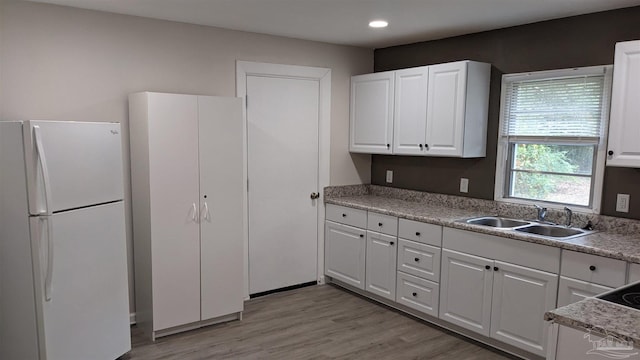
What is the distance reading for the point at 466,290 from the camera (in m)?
3.43

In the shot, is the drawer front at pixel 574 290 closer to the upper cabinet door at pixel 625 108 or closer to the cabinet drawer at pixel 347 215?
the upper cabinet door at pixel 625 108

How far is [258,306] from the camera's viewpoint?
417 centimetres

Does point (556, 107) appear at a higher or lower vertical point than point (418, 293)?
higher

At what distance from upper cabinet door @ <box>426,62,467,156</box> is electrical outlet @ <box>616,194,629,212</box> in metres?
1.13

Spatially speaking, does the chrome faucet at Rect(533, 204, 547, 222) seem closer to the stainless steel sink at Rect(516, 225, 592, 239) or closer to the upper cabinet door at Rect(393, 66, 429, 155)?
the stainless steel sink at Rect(516, 225, 592, 239)

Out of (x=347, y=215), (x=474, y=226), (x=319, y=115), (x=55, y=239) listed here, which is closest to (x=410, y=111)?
(x=319, y=115)

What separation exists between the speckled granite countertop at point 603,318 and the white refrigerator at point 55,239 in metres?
2.47

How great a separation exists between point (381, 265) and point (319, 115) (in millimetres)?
1571

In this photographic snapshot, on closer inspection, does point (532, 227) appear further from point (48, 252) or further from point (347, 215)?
point (48, 252)

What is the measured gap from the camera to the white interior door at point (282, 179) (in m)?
4.26

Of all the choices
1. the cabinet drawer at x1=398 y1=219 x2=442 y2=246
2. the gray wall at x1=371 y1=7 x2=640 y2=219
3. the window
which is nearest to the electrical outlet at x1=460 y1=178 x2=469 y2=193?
the gray wall at x1=371 y1=7 x2=640 y2=219

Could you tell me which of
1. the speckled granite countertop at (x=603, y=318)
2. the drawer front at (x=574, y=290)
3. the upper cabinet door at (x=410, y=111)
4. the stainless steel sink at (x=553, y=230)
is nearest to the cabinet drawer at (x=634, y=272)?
the drawer front at (x=574, y=290)

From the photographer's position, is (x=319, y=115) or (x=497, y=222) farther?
(x=319, y=115)

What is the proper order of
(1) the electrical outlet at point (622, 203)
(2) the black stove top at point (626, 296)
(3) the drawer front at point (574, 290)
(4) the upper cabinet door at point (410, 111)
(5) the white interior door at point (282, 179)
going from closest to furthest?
(2) the black stove top at point (626, 296) → (3) the drawer front at point (574, 290) → (1) the electrical outlet at point (622, 203) → (4) the upper cabinet door at point (410, 111) → (5) the white interior door at point (282, 179)
